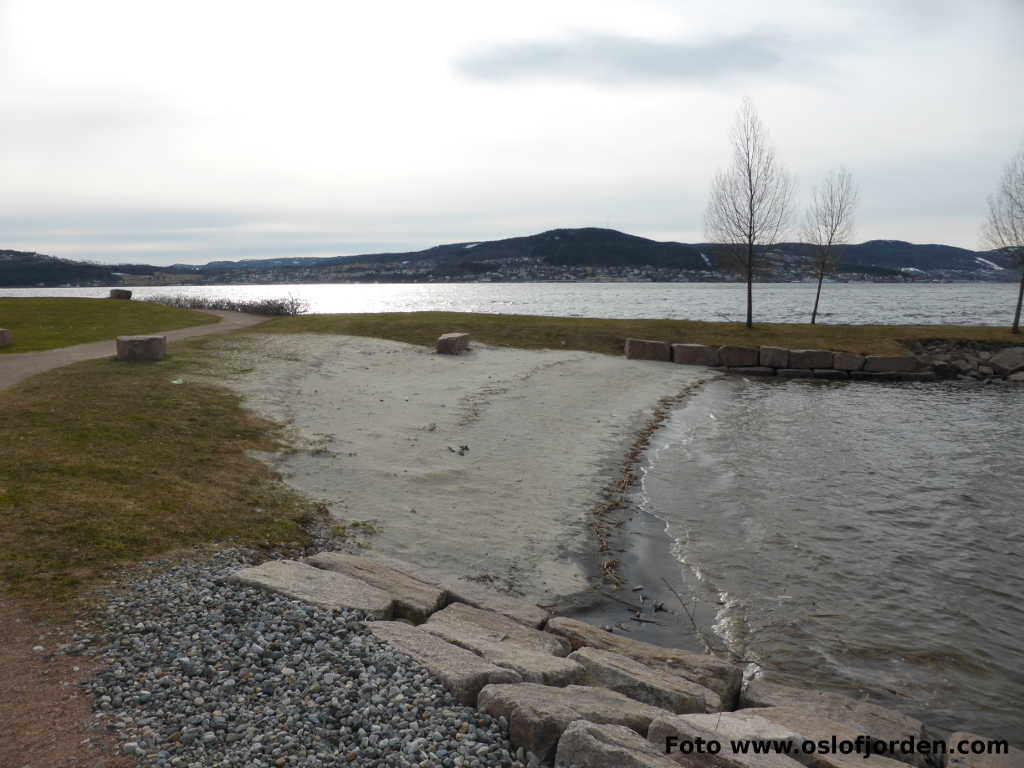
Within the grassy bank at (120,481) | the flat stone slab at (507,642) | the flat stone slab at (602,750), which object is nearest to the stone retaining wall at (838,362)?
the grassy bank at (120,481)

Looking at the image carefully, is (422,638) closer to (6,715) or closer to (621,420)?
(6,715)

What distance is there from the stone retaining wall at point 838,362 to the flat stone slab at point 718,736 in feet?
89.2

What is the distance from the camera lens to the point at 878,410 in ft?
71.7

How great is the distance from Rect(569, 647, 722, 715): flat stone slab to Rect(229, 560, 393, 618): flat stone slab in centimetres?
204

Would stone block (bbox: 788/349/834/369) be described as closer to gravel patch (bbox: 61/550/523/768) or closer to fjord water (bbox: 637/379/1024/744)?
fjord water (bbox: 637/379/1024/744)

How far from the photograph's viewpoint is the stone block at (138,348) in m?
18.9

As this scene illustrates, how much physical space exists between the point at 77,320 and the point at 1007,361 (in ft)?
150

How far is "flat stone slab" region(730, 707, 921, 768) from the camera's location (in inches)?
192

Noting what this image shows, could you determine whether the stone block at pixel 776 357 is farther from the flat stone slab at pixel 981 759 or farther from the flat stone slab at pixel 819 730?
the flat stone slab at pixel 819 730

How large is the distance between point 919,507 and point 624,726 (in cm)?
988

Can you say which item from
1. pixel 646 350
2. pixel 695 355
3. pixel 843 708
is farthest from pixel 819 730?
pixel 695 355

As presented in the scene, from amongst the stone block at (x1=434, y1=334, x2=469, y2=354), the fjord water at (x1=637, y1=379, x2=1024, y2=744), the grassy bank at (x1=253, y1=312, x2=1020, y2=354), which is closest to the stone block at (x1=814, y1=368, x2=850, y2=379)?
the grassy bank at (x1=253, y1=312, x2=1020, y2=354)

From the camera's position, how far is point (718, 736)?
4.71 metres

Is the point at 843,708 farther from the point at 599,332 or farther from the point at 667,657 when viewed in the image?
the point at 599,332
